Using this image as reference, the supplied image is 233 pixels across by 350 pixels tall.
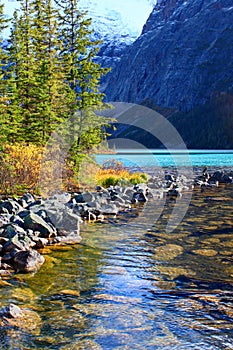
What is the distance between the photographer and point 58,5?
1038 inches

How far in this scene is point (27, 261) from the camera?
974 centimetres

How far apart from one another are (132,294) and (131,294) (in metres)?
0.02

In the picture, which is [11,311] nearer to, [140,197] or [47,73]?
[140,197]

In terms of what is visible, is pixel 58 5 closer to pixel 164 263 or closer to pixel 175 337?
pixel 164 263

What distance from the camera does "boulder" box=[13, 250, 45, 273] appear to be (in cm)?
966

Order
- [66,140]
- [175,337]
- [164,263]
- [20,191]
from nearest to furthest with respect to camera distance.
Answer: [175,337] → [164,263] → [20,191] → [66,140]

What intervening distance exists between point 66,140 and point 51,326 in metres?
18.2

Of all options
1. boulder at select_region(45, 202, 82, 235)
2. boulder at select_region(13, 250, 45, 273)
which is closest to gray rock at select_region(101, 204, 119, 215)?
boulder at select_region(45, 202, 82, 235)

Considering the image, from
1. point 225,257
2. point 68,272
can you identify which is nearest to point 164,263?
point 225,257

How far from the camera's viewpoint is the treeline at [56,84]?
24141 millimetres

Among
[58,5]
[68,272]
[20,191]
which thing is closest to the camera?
[68,272]

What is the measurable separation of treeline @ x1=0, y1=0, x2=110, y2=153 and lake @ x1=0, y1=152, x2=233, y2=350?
11.8 meters

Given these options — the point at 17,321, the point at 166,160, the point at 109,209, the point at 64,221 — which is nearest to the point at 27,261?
the point at 17,321

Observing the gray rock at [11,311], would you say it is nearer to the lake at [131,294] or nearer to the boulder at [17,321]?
the boulder at [17,321]
